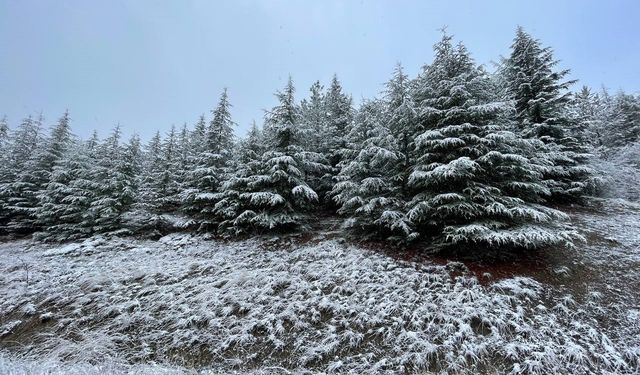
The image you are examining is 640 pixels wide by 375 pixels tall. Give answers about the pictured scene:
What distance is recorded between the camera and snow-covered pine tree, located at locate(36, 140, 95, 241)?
1429 centimetres

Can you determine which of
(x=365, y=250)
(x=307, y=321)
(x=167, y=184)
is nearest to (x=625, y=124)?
(x=365, y=250)

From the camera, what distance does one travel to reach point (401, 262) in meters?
8.09

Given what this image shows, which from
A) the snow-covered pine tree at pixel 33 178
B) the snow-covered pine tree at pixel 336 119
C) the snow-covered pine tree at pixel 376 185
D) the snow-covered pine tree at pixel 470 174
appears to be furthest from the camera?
the snow-covered pine tree at pixel 33 178

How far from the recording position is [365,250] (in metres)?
9.18

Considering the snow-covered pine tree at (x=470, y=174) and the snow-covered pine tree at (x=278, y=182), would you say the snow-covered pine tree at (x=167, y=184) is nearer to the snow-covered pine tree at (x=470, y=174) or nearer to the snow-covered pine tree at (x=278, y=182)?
the snow-covered pine tree at (x=278, y=182)

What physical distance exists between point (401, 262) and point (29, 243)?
19249mm

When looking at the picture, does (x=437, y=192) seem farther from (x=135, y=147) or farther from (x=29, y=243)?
(x=29, y=243)

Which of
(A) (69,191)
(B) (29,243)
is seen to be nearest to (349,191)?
(A) (69,191)

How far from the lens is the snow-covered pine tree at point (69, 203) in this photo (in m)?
14.3

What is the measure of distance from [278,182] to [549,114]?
42.6 feet

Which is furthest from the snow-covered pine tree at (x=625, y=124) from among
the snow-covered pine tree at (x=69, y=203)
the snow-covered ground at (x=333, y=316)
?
the snow-covered pine tree at (x=69, y=203)

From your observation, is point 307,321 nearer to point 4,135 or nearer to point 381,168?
point 381,168

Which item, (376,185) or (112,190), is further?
(112,190)

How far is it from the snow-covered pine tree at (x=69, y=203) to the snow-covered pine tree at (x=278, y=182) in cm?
838
